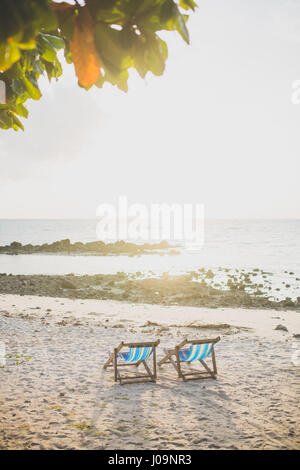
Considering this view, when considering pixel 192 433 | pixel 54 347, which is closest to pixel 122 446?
pixel 192 433

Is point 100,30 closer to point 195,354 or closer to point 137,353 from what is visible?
point 137,353

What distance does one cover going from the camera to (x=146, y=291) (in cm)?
2128

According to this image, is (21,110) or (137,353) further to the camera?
(137,353)

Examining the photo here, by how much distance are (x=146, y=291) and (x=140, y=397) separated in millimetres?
15006

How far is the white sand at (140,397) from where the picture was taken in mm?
4766

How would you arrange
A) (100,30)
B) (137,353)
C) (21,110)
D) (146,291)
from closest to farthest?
1. (100,30)
2. (21,110)
3. (137,353)
4. (146,291)

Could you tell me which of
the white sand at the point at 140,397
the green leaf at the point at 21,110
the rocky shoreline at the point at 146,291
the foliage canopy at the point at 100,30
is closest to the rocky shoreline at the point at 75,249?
the rocky shoreline at the point at 146,291

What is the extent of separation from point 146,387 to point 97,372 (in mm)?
1338

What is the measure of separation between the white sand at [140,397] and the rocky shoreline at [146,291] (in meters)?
6.81

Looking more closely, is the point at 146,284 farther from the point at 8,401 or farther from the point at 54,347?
the point at 8,401

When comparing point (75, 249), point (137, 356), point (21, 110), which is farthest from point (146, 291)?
point (75, 249)

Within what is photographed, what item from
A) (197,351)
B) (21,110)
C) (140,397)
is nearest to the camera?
(21,110)

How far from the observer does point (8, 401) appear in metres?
5.88

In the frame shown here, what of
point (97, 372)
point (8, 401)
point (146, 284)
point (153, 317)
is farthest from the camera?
point (146, 284)
